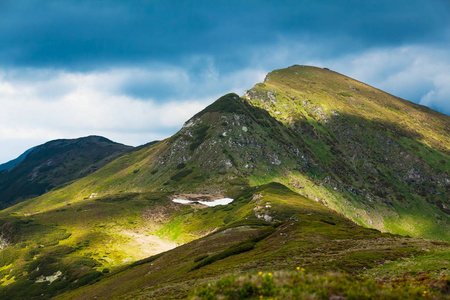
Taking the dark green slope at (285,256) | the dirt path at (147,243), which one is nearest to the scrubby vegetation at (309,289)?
the dark green slope at (285,256)

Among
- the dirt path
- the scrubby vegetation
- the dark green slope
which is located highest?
the scrubby vegetation

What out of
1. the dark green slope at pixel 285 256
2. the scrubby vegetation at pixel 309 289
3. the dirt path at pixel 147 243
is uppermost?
the scrubby vegetation at pixel 309 289

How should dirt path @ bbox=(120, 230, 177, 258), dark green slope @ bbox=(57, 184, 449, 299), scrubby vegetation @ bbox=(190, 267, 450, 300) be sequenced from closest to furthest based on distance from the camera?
scrubby vegetation @ bbox=(190, 267, 450, 300) < dark green slope @ bbox=(57, 184, 449, 299) < dirt path @ bbox=(120, 230, 177, 258)

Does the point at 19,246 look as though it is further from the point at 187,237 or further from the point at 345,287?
the point at 345,287


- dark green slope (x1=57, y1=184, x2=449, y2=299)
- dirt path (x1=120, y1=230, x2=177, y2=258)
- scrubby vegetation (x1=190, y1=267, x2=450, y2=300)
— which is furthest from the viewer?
dirt path (x1=120, y1=230, x2=177, y2=258)

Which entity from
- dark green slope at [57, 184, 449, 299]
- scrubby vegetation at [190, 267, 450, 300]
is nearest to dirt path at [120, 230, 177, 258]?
dark green slope at [57, 184, 449, 299]

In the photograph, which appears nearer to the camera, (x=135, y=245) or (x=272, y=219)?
(x=272, y=219)

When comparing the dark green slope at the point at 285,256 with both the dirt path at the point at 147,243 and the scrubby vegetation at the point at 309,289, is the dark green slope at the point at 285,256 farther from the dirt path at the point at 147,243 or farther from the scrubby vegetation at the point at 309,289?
the dirt path at the point at 147,243

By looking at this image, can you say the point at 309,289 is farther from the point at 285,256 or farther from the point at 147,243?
the point at 147,243

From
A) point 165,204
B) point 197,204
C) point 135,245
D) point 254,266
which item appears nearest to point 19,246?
point 135,245

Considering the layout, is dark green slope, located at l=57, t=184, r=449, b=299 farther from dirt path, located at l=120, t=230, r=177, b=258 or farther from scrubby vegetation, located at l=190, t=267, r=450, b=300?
dirt path, located at l=120, t=230, r=177, b=258

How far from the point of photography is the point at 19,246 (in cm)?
13288

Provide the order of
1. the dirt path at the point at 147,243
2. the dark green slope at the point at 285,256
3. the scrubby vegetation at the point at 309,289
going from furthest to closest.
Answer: the dirt path at the point at 147,243
the dark green slope at the point at 285,256
the scrubby vegetation at the point at 309,289

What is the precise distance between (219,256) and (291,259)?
18019mm
